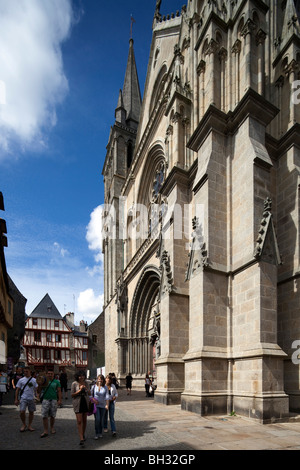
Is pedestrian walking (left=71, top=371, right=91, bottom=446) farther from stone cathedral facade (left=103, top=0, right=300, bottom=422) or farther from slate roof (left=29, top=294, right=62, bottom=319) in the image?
slate roof (left=29, top=294, right=62, bottom=319)

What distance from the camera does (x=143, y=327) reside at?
21.0 meters

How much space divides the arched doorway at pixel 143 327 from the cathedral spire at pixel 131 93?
1902 cm

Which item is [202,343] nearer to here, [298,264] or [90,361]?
[298,264]

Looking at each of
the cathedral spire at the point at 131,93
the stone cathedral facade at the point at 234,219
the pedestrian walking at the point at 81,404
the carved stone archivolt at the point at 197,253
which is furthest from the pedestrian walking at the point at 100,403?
the cathedral spire at the point at 131,93

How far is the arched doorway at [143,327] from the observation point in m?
19.7

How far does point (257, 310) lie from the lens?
791cm

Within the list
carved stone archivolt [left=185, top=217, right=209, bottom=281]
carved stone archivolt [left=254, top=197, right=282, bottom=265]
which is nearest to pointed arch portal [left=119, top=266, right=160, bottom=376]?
carved stone archivolt [left=185, top=217, right=209, bottom=281]

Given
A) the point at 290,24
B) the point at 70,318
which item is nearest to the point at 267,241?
the point at 290,24

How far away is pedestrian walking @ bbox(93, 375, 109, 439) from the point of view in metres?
5.80

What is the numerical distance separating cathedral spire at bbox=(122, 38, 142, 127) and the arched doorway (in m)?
19.0

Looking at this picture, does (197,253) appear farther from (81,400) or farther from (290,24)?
(290,24)

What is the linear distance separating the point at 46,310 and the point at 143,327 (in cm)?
2971

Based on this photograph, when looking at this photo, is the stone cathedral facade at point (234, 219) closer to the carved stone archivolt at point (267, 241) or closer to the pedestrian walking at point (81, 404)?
the carved stone archivolt at point (267, 241)

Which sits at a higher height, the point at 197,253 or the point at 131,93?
the point at 131,93
